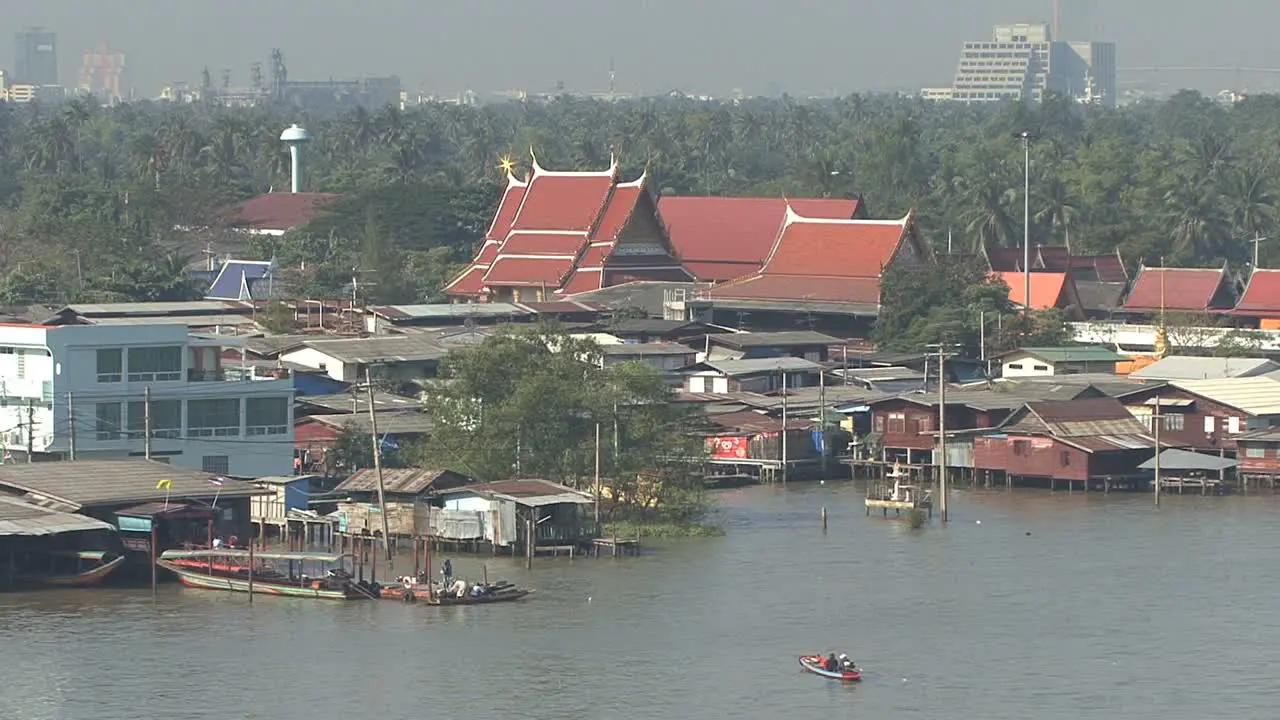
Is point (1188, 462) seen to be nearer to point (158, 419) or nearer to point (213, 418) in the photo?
point (213, 418)

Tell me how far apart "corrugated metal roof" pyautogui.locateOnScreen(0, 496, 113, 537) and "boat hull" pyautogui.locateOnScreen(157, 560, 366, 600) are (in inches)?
51.5

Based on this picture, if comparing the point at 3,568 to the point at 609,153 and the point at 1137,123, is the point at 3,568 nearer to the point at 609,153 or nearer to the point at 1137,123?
the point at 609,153

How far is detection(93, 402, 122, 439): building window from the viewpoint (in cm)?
4372

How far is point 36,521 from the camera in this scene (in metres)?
37.5

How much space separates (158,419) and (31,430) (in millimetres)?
2062

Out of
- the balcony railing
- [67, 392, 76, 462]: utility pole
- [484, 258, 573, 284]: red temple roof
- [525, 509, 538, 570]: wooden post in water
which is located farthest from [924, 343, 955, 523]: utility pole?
[484, 258, 573, 284]: red temple roof

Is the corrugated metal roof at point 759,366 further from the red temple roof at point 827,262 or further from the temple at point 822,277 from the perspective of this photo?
the red temple roof at point 827,262

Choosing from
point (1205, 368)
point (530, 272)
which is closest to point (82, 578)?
point (1205, 368)

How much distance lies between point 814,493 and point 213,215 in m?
43.6

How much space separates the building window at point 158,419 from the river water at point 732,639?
6.14 metres

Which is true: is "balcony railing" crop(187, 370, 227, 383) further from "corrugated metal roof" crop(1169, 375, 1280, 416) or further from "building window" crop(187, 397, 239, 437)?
"corrugated metal roof" crop(1169, 375, 1280, 416)

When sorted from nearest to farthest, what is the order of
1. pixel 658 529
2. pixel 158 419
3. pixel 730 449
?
pixel 658 529 < pixel 158 419 < pixel 730 449

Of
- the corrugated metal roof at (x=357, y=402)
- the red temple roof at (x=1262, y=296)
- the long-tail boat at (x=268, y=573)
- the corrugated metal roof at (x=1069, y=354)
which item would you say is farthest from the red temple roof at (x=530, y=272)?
the long-tail boat at (x=268, y=573)

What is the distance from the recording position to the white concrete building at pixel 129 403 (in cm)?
4369
